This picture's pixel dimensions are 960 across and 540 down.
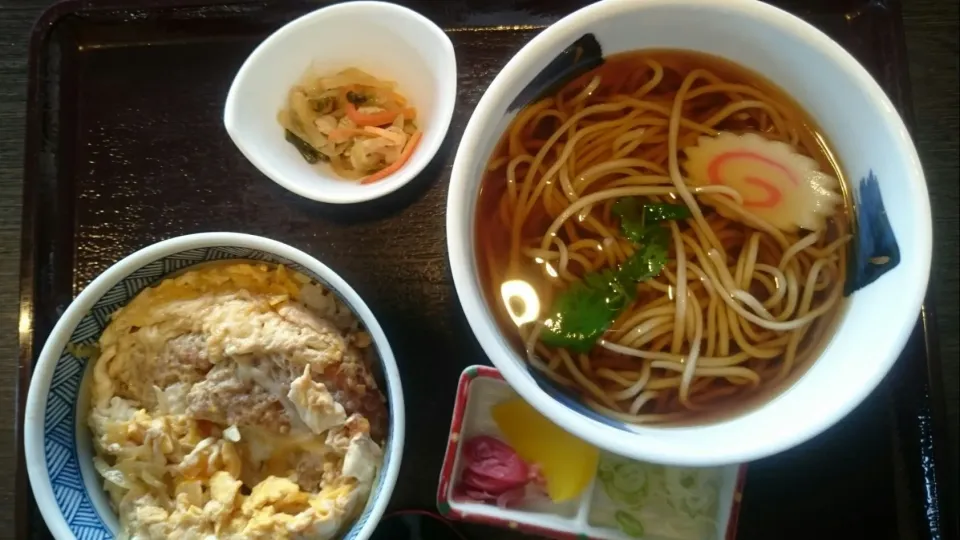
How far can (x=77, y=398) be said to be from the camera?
1.16 meters

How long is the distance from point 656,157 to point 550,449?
1.56 ft

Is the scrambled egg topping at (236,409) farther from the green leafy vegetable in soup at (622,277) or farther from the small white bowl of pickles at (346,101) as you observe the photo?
the green leafy vegetable in soup at (622,277)

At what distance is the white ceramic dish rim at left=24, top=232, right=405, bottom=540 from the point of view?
1074mm

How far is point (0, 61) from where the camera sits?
143 cm

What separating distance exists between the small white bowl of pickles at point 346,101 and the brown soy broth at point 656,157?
0.62 ft

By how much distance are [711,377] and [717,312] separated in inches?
3.6

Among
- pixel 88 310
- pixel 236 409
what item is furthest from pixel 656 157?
pixel 88 310

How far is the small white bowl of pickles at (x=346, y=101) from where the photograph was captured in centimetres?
121

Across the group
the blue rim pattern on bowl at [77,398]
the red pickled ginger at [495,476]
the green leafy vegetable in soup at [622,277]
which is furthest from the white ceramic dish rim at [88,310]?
the green leafy vegetable in soup at [622,277]

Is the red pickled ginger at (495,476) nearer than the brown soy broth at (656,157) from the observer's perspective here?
No

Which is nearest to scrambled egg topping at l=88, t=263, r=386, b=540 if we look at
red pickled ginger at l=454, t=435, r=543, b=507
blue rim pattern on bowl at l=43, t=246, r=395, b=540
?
blue rim pattern on bowl at l=43, t=246, r=395, b=540

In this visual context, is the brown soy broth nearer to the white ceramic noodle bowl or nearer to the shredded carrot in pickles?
the white ceramic noodle bowl

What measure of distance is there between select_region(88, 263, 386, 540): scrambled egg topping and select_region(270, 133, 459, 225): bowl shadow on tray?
17cm

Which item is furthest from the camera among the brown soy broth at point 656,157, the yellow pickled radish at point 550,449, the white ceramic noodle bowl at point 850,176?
the yellow pickled radish at point 550,449
